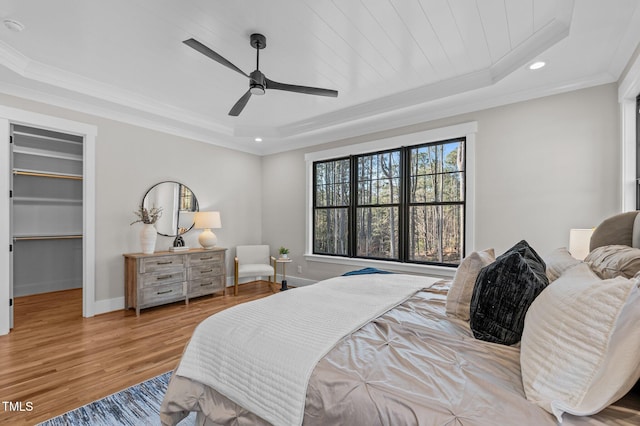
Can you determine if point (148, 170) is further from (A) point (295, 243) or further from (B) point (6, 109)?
(A) point (295, 243)

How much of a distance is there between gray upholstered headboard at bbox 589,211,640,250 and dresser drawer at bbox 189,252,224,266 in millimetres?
4278

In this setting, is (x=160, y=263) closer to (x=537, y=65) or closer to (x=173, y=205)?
(x=173, y=205)

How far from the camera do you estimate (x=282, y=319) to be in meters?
1.49

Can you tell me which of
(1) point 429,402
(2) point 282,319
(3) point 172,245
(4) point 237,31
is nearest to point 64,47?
(4) point 237,31

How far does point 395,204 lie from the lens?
438cm

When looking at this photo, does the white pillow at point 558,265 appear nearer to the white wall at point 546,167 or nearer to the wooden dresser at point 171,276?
the white wall at point 546,167

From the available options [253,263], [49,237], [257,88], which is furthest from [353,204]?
[49,237]

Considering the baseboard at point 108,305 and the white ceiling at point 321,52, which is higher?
the white ceiling at point 321,52

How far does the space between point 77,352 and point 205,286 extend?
185 cm

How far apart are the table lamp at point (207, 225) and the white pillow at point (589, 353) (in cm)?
437

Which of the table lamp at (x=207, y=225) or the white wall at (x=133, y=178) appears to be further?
the table lamp at (x=207, y=225)

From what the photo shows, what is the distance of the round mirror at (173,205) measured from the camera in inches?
171

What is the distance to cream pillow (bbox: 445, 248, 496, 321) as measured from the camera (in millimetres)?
1535

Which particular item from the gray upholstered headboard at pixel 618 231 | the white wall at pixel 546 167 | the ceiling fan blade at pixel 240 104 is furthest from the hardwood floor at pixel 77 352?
the white wall at pixel 546 167
